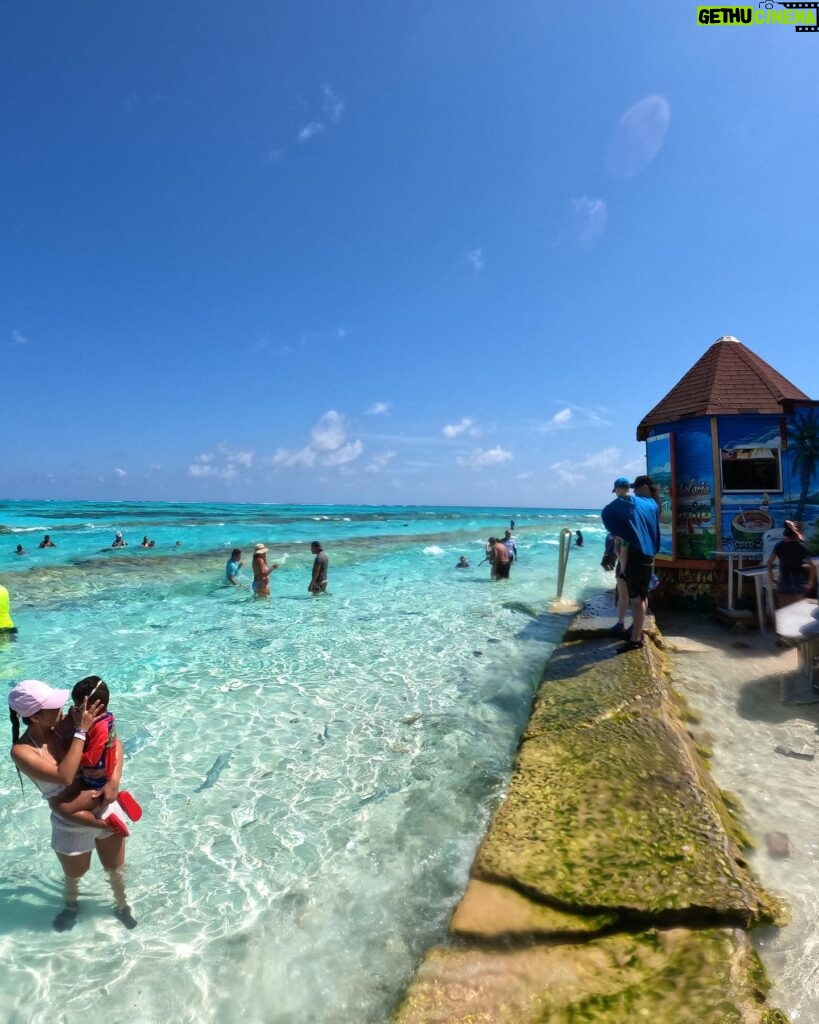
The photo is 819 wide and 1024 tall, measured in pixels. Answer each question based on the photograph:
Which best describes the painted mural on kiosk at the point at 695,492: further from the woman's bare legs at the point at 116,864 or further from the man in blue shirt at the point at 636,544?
the woman's bare legs at the point at 116,864

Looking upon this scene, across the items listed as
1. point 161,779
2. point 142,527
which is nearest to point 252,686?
point 161,779

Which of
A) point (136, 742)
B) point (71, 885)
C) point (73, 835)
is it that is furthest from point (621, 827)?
point (136, 742)

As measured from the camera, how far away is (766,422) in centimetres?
938

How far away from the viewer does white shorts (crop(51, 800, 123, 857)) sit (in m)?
3.30

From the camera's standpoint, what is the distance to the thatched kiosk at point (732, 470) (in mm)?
9312

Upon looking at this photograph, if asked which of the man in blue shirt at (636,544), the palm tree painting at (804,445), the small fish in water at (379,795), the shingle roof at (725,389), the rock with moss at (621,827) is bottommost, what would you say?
the small fish in water at (379,795)

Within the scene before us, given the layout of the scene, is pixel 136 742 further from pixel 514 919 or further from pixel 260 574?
pixel 260 574

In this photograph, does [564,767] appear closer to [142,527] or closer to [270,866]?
[270,866]

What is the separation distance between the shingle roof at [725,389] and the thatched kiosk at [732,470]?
17 mm

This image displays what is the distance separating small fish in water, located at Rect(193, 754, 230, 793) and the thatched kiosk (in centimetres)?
820

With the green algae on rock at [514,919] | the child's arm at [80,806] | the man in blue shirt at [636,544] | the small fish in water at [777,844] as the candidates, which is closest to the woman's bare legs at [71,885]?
the child's arm at [80,806]

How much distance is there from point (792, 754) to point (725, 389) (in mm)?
6855

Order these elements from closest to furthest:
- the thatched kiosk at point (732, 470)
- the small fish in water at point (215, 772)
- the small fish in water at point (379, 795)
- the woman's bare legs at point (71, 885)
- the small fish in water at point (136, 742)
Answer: the woman's bare legs at point (71, 885) → the small fish in water at point (379, 795) → the small fish in water at point (215, 772) → the small fish in water at point (136, 742) → the thatched kiosk at point (732, 470)

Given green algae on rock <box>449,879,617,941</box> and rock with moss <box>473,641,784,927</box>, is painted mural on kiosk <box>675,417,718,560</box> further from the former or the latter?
green algae on rock <box>449,879,617,941</box>
